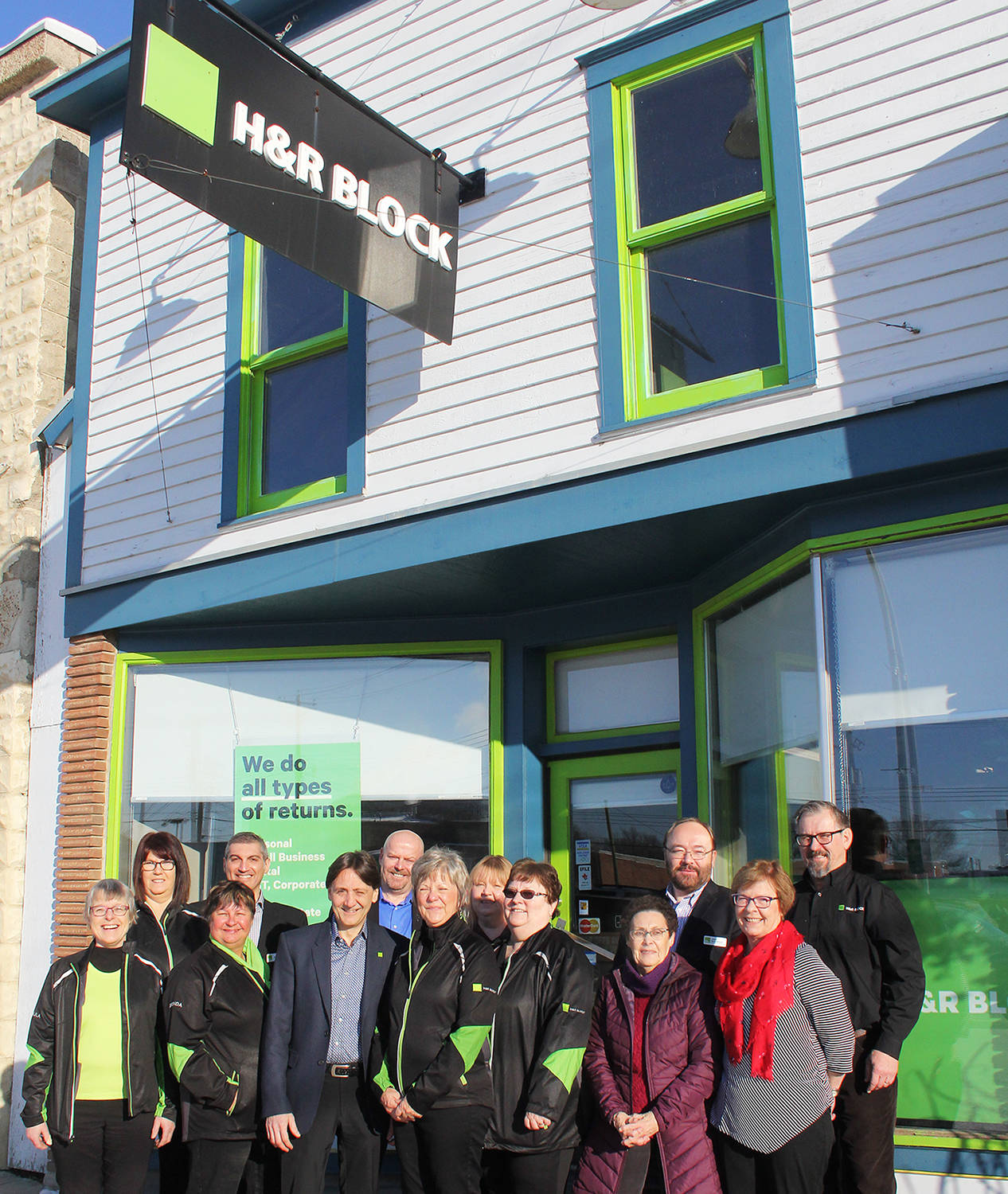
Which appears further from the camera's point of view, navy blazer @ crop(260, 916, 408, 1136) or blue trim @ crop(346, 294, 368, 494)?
blue trim @ crop(346, 294, 368, 494)

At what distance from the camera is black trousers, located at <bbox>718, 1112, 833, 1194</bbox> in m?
4.17

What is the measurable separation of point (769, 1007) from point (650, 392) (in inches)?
126

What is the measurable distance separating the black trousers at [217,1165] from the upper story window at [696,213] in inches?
Result: 148

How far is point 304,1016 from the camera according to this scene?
15.9ft

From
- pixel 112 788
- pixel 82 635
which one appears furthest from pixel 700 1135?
pixel 82 635

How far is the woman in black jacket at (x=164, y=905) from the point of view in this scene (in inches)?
219

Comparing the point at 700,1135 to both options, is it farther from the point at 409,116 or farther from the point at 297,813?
the point at 409,116

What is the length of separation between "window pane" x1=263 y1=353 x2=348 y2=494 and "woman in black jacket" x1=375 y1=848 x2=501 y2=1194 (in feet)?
11.4

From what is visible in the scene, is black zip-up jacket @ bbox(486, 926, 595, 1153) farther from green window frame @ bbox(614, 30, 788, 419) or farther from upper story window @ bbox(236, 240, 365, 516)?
upper story window @ bbox(236, 240, 365, 516)

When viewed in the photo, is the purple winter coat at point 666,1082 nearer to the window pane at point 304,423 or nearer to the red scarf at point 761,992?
the red scarf at point 761,992

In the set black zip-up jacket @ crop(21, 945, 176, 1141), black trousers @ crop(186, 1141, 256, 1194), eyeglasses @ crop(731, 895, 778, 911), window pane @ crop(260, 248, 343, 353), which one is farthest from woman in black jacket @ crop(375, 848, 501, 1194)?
window pane @ crop(260, 248, 343, 353)

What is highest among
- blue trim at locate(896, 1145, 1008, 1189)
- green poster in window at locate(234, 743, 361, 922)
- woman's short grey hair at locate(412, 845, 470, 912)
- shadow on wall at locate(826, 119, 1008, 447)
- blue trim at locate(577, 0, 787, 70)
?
blue trim at locate(577, 0, 787, 70)

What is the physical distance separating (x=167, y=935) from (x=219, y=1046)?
803 millimetres

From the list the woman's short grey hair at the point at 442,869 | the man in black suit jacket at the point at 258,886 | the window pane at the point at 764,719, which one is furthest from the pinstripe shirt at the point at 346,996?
the window pane at the point at 764,719
